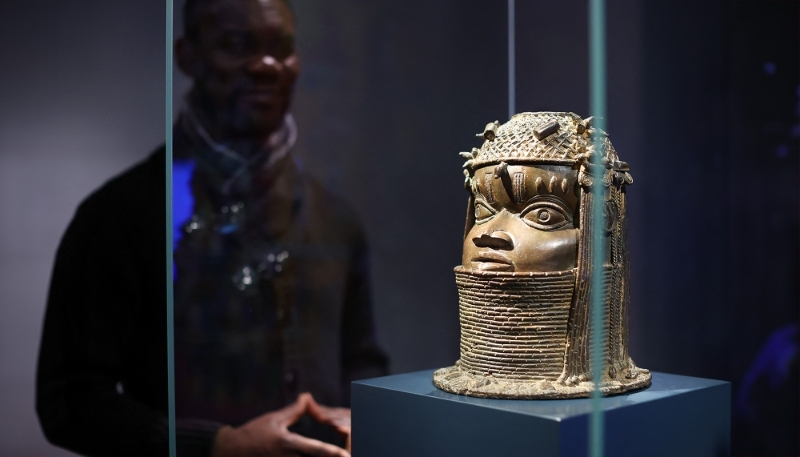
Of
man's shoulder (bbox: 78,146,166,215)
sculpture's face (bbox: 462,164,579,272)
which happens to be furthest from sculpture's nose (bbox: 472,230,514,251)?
man's shoulder (bbox: 78,146,166,215)

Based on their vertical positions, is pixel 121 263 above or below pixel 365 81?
below

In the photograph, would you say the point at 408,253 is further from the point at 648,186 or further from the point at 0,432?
the point at 0,432

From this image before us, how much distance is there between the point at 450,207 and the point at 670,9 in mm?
1134

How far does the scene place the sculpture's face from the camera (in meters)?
2.42

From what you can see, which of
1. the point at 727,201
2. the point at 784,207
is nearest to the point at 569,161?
the point at 727,201

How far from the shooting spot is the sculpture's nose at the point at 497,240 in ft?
8.00

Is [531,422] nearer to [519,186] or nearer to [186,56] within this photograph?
[519,186]

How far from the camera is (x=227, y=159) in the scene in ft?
9.36

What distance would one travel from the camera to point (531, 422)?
2.08 meters

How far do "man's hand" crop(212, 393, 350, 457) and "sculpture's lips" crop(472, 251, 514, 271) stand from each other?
3.19ft

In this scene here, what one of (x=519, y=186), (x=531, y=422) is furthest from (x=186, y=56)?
(x=531, y=422)

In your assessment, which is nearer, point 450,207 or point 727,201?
point 727,201

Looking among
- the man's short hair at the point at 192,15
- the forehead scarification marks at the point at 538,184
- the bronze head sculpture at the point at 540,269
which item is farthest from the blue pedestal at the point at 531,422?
the man's short hair at the point at 192,15

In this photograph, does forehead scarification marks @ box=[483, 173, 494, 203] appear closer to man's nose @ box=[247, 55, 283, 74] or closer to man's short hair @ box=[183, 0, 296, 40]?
man's nose @ box=[247, 55, 283, 74]
